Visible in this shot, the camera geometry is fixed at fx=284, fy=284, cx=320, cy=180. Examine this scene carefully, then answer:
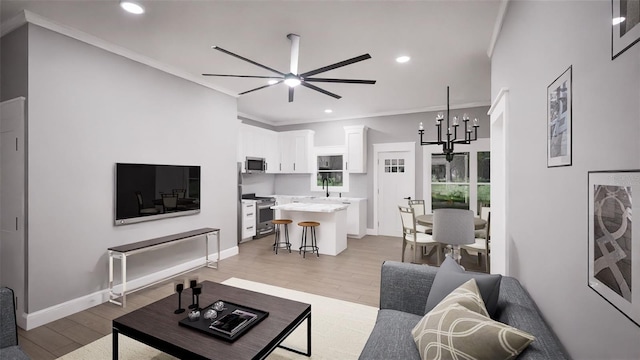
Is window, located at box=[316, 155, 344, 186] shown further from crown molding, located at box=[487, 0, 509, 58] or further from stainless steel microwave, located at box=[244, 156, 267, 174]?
crown molding, located at box=[487, 0, 509, 58]

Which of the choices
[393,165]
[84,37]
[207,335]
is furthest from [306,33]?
[393,165]

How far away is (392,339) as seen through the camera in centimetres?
155

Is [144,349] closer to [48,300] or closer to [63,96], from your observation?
[48,300]

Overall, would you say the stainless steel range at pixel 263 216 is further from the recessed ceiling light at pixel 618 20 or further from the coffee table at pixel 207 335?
the recessed ceiling light at pixel 618 20

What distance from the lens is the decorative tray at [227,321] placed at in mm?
1722

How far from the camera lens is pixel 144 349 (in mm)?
2242

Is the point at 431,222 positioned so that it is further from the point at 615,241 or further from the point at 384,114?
the point at 615,241

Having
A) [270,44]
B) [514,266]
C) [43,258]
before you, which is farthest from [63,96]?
[514,266]

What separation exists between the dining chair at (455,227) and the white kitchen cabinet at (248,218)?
14.2 ft

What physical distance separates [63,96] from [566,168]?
4.02m

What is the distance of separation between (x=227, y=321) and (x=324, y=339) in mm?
960

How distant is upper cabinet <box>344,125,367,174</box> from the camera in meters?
6.67

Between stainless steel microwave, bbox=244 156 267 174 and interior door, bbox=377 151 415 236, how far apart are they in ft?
9.06

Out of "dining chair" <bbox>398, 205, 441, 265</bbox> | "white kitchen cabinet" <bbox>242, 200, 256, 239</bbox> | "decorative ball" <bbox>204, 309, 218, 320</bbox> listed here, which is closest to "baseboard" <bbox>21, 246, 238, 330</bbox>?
"white kitchen cabinet" <bbox>242, 200, 256, 239</bbox>
